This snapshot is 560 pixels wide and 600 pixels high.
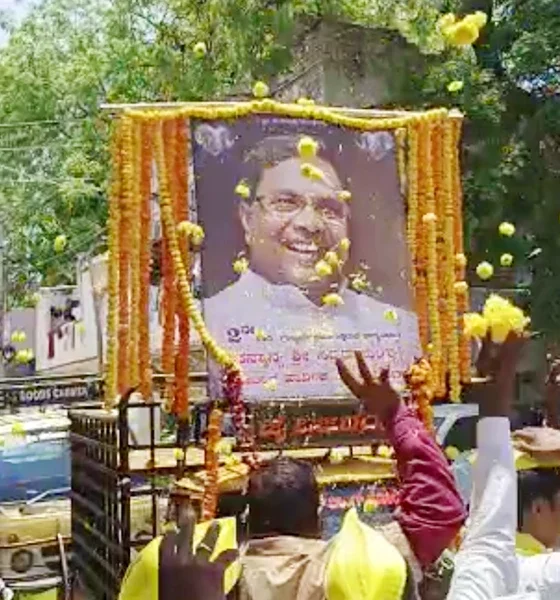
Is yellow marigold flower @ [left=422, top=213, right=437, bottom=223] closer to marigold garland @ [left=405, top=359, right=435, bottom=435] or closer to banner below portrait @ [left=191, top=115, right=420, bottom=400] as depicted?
banner below portrait @ [left=191, top=115, right=420, bottom=400]

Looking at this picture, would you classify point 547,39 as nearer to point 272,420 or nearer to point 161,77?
point 161,77

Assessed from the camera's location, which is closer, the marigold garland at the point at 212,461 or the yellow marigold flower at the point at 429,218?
the marigold garland at the point at 212,461

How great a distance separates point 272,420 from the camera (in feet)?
17.3

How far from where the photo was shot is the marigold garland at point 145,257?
4996 mm

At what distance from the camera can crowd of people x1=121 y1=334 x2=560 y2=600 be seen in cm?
219

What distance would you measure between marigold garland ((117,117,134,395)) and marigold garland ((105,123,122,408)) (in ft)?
0.05

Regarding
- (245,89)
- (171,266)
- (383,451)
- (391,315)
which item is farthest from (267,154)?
(245,89)

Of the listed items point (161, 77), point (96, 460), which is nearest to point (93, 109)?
point (161, 77)

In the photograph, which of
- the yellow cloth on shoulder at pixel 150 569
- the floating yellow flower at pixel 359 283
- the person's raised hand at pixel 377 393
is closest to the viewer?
the yellow cloth on shoulder at pixel 150 569

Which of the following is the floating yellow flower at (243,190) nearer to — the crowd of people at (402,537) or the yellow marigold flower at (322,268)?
the yellow marigold flower at (322,268)

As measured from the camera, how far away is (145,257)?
16.4ft

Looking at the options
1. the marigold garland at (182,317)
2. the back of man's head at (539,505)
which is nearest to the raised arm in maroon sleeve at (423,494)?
the back of man's head at (539,505)

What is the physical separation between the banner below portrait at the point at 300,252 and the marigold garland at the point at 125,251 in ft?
0.83

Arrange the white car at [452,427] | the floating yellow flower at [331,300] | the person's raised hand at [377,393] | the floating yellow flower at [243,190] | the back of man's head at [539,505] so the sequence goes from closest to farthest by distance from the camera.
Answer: the person's raised hand at [377,393] → the back of man's head at [539,505] → the floating yellow flower at [243,190] → the floating yellow flower at [331,300] → the white car at [452,427]
